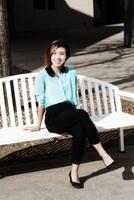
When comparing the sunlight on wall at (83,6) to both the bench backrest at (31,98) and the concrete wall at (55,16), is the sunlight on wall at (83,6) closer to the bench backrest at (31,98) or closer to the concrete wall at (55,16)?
the concrete wall at (55,16)

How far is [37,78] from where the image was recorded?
5391 millimetres

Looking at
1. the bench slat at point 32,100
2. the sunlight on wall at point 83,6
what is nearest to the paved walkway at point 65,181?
the bench slat at point 32,100

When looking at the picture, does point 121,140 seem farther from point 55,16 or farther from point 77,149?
point 55,16

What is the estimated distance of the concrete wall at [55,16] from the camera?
28.2m

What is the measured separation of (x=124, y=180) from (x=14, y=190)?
1023 mm

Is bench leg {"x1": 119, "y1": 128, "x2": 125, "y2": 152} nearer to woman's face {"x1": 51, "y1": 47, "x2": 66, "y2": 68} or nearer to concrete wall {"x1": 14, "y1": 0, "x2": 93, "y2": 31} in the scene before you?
woman's face {"x1": 51, "y1": 47, "x2": 66, "y2": 68}

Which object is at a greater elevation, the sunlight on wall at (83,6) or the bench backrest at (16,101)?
the bench backrest at (16,101)

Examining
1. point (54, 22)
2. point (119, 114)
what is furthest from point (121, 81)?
point (54, 22)

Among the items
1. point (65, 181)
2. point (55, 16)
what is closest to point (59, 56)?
point (65, 181)

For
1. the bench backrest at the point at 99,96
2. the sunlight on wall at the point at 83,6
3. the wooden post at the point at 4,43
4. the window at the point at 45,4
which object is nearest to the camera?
the bench backrest at the point at 99,96

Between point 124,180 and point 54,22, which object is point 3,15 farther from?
point 54,22

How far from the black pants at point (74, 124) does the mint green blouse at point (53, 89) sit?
2.5 inches

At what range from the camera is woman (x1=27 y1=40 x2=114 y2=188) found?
5105 millimetres

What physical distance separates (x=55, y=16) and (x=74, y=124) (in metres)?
24.5
